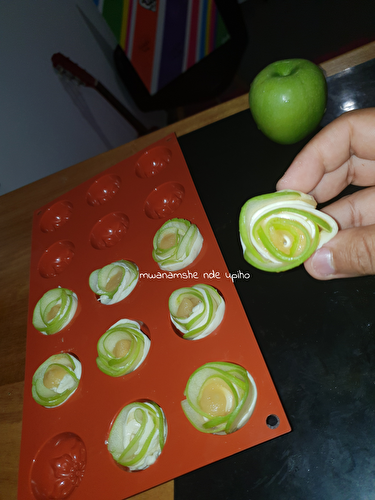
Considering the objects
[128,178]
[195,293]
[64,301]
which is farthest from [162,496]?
[128,178]

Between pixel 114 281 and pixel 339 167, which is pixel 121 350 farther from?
pixel 339 167

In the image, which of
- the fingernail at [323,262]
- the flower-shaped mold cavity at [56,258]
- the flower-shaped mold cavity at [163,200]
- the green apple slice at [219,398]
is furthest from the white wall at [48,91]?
the fingernail at [323,262]

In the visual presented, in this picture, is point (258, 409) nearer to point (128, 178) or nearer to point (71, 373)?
point (71, 373)

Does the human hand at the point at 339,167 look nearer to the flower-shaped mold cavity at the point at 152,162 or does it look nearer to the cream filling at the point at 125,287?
the cream filling at the point at 125,287

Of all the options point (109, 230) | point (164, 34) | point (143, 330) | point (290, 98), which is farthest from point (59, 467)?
point (164, 34)

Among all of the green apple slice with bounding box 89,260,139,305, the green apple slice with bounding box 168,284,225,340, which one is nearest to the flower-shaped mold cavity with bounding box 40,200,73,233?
the green apple slice with bounding box 89,260,139,305

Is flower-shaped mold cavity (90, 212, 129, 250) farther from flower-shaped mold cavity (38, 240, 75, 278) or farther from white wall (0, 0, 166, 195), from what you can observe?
white wall (0, 0, 166, 195)
